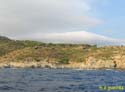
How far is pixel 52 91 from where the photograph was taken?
74.5m

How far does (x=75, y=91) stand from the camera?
7544 centimetres

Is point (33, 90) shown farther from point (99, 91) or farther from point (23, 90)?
point (99, 91)

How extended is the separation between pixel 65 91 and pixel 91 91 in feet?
16.3

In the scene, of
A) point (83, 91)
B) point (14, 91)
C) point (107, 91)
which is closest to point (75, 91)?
point (83, 91)

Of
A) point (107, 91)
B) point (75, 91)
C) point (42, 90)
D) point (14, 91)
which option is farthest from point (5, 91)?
point (107, 91)

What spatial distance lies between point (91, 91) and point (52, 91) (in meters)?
7.49

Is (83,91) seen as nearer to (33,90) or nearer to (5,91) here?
(33,90)

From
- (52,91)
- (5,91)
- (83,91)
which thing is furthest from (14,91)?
(83,91)

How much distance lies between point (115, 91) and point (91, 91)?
4815 mm

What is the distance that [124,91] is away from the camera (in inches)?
2854

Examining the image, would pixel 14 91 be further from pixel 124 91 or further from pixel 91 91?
pixel 124 91

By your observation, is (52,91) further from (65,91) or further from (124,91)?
(124,91)

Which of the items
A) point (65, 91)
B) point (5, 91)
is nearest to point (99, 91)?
point (65, 91)

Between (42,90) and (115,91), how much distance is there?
1394cm
